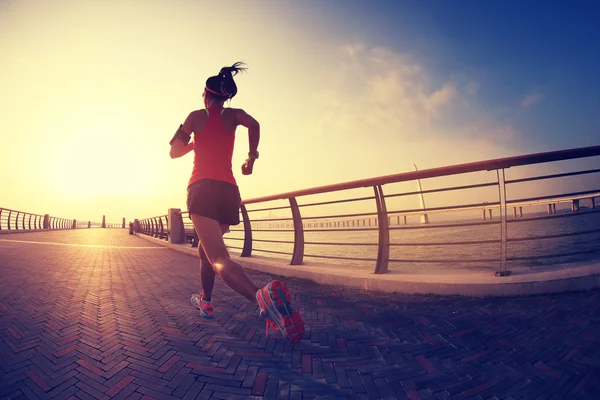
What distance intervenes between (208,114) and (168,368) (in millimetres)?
2117

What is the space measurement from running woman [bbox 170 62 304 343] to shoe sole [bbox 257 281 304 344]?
0.25ft

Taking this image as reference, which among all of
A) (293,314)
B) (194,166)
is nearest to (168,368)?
(293,314)

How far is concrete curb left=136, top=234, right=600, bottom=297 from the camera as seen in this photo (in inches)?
118

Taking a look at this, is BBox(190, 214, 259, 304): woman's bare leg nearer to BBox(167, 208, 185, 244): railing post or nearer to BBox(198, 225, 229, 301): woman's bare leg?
BBox(198, 225, 229, 301): woman's bare leg

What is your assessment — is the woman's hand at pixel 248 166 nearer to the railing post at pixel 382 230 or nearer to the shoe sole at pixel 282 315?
the shoe sole at pixel 282 315

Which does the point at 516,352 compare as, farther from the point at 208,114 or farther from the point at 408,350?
the point at 208,114

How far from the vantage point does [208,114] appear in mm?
2469

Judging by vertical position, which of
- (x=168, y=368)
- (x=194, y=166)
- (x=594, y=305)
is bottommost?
(x=168, y=368)

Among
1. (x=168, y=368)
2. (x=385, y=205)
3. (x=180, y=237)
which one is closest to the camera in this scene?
(x=168, y=368)

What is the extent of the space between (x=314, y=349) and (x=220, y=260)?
108 centimetres

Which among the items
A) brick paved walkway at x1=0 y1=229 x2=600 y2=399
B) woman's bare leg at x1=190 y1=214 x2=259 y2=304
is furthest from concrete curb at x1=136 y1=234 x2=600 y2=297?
woman's bare leg at x1=190 y1=214 x2=259 y2=304

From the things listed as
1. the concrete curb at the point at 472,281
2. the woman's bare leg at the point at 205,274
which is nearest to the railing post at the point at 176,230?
the concrete curb at the point at 472,281

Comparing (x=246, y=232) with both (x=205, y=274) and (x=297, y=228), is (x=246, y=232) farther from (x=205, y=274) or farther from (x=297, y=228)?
(x=205, y=274)

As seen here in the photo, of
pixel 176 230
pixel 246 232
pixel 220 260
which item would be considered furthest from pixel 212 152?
pixel 176 230
